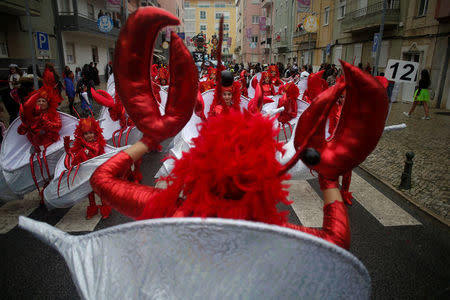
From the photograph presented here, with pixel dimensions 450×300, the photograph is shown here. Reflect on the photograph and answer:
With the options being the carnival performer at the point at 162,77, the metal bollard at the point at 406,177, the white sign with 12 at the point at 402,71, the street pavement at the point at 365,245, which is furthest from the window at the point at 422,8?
the street pavement at the point at 365,245

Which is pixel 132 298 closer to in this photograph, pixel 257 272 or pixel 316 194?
pixel 257 272

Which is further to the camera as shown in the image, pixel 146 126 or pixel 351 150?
pixel 146 126

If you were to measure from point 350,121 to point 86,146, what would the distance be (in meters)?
3.46

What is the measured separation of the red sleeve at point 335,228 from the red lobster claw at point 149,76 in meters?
0.70

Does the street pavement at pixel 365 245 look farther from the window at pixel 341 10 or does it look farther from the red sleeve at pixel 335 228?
the window at pixel 341 10

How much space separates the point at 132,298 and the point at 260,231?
0.49 m

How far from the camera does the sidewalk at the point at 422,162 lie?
458 cm

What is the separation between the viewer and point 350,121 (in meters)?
1.15

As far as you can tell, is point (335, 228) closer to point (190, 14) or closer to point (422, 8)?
point (422, 8)

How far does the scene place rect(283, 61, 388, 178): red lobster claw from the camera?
1.08 meters

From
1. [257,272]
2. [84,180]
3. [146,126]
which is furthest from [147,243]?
[84,180]

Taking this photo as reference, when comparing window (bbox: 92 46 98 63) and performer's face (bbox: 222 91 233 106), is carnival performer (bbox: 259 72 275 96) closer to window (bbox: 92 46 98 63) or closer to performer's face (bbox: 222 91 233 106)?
performer's face (bbox: 222 91 233 106)

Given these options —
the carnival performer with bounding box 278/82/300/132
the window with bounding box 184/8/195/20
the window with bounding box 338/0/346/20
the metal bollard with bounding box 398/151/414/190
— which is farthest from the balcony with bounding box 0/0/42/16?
the window with bounding box 184/8/195/20

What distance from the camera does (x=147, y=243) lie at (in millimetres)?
895
